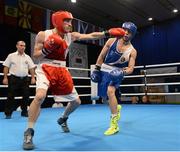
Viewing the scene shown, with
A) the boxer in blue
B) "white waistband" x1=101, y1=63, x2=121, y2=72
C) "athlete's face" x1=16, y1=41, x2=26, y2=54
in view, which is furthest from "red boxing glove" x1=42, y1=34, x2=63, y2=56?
"athlete's face" x1=16, y1=41, x2=26, y2=54

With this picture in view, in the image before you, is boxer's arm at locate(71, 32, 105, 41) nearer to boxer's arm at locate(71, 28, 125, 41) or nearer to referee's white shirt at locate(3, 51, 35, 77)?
boxer's arm at locate(71, 28, 125, 41)

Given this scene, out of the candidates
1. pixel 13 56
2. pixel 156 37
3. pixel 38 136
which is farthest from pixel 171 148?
pixel 156 37

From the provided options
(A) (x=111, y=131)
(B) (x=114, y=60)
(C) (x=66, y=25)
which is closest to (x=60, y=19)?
(C) (x=66, y=25)

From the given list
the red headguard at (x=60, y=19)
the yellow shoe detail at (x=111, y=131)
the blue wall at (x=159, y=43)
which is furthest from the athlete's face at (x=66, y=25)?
the blue wall at (x=159, y=43)

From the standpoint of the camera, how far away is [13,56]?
4.42 metres

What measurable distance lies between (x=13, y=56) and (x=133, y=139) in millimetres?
2890

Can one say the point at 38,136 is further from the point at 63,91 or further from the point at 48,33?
the point at 48,33

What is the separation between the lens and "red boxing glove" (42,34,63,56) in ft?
6.89

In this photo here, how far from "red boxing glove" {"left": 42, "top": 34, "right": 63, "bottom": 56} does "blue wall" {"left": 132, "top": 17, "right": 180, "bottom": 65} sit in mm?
7965

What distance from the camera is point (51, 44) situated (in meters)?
2.10

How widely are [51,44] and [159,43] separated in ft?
27.8

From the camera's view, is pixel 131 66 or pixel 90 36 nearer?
pixel 90 36

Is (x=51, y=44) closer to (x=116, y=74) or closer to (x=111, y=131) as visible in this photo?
(x=116, y=74)

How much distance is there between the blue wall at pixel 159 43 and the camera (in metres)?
9.51
